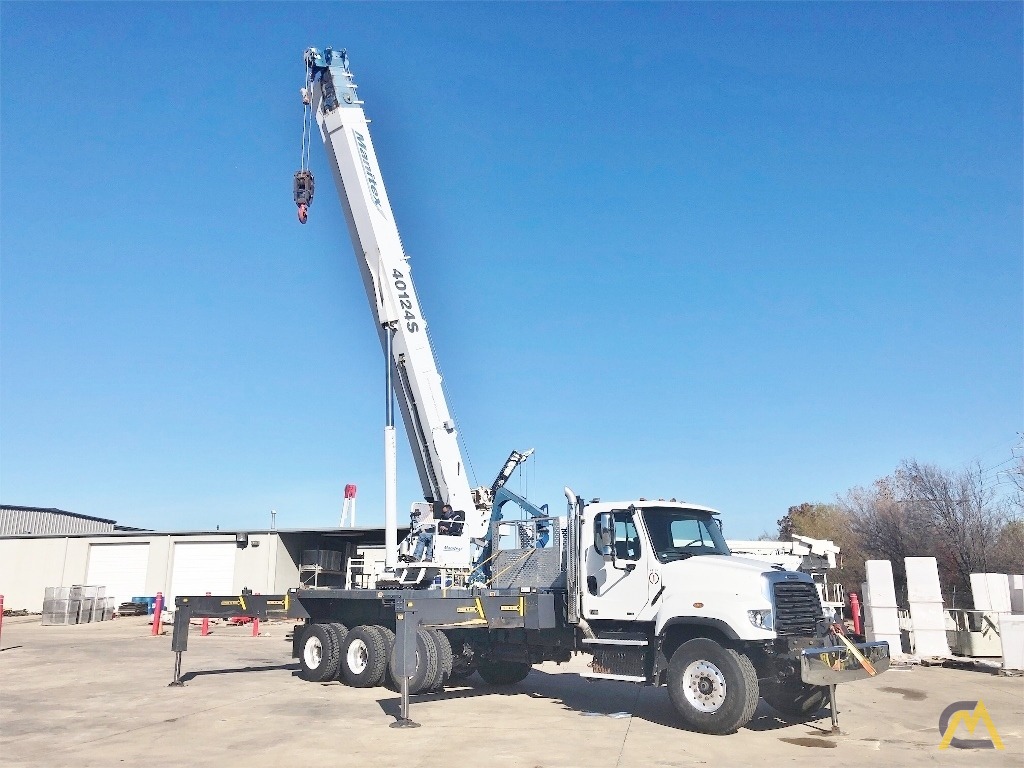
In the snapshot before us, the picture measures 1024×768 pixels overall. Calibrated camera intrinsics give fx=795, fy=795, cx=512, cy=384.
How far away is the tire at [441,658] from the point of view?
39.1ft

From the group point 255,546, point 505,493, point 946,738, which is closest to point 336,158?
point 505,493

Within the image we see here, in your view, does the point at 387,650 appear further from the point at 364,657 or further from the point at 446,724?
the point at 446,724

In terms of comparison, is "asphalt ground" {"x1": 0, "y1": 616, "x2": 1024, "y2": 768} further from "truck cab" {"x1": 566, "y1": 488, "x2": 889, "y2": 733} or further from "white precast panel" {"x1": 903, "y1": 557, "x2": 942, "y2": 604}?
"white precast panel" {"x1": 903, "y1": 557, "x2": 942, "y2": 604}

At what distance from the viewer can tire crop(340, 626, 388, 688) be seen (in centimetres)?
1258

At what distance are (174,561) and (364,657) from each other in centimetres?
2638

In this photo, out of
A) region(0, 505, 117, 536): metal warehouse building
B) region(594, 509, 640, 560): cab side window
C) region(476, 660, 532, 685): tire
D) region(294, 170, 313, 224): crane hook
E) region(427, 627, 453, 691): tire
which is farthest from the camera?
region(0, 505, 117, 536): metal warehouse building

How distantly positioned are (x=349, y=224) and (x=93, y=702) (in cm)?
1085

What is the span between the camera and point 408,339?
677 inches

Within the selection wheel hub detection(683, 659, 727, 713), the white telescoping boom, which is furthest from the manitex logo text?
the white telescoping boom

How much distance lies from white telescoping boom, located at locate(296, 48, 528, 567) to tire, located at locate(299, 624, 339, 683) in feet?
8.31

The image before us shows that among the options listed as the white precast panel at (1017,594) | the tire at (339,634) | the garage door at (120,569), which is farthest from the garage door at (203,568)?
the white precast panel at (1017,594)

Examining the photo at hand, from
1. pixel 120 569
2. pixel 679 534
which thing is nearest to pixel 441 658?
pixel 679 534

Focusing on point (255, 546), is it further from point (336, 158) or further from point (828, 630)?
point (828, 630)

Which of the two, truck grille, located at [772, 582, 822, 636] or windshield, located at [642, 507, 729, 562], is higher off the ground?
windshield, located at [642, 507, 729, 562]
